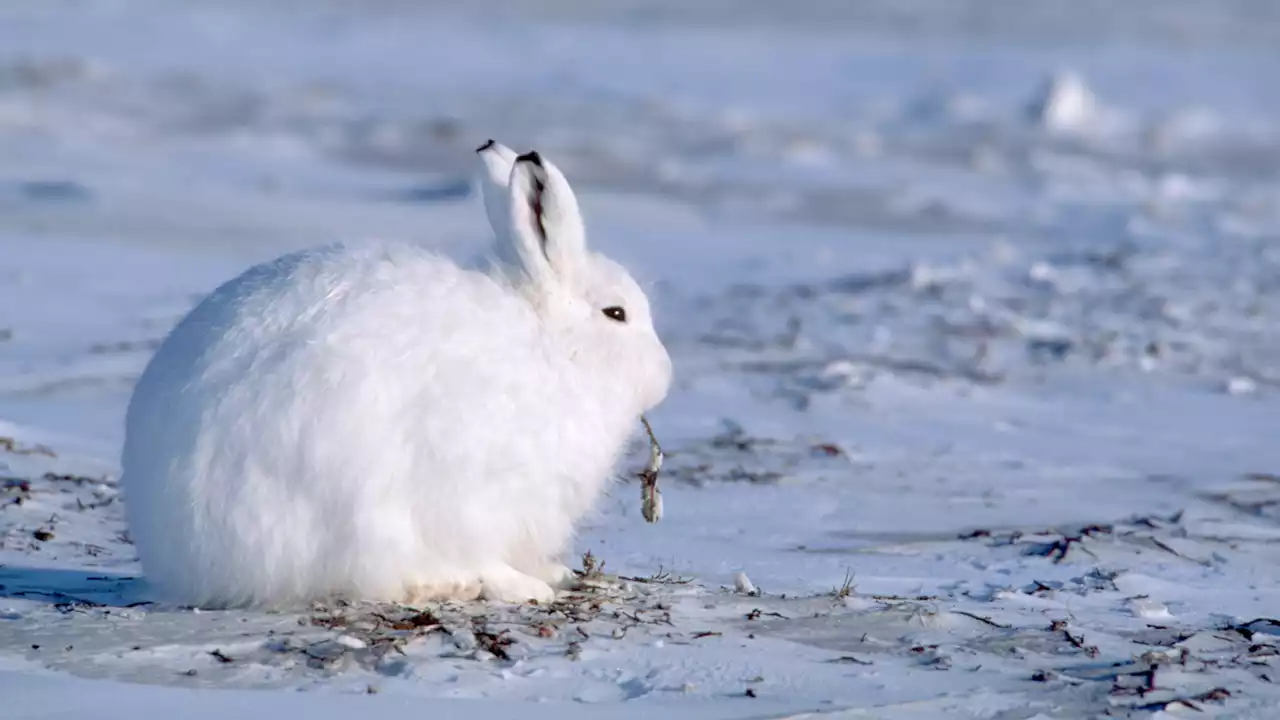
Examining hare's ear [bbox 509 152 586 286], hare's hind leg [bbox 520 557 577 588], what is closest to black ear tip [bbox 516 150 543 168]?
hare's ear [bbox 509 152 586 286]

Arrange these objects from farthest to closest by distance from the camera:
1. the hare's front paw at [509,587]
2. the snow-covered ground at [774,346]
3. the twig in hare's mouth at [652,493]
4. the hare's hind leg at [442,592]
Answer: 1. the twig in hare's mouth at [652,493]
2. the hare's front paw at [509,587]
3. the hare's hind leg at [442,592]
4. the snow-covered ground at [774,346]

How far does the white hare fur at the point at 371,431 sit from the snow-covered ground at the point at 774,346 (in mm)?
131

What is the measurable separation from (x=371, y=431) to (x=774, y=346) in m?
4.99

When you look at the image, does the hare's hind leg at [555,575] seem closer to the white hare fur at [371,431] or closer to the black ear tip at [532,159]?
the white hare fur at [371,431]

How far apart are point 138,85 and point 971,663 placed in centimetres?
1552

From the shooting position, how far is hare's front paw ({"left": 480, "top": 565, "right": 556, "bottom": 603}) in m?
3.70

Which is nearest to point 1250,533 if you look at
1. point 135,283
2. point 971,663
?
point 971,663

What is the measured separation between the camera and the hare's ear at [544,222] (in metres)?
3.73

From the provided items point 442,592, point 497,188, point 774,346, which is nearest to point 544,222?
point 497,188

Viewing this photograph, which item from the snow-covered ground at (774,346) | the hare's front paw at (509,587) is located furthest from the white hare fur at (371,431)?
the snow-covered ground at (774,346)

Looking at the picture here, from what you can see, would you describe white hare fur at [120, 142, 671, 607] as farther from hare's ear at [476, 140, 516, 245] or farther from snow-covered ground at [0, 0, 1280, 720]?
snow-covered ground at [0, 0, 1280, 720]

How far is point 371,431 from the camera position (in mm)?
3365

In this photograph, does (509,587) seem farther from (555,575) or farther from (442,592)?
(555,575)

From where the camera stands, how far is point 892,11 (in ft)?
86.7
